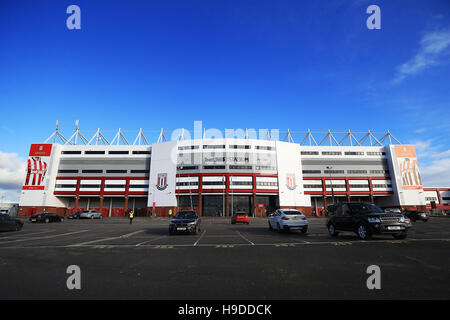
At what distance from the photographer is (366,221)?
9.74 metres

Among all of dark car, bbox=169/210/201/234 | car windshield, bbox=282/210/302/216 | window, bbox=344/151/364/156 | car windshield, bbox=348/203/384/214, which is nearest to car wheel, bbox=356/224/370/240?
car windshield, bbox=348/203/384/214

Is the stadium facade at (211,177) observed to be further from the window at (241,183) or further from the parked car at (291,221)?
the parked car at (291,221)

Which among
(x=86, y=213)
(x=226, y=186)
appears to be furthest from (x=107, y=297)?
(x=226, y=186)

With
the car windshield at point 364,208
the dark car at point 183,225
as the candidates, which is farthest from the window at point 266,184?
the car windshield at point 364,208

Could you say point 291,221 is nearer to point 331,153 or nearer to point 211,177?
point 211,177

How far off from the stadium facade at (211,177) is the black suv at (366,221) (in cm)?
4272

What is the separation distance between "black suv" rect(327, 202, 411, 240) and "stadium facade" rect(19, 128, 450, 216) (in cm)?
4272

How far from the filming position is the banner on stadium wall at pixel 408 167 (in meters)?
59.6

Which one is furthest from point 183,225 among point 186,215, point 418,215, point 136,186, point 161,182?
point 136,186

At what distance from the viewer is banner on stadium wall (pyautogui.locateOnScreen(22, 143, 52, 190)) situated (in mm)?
55438

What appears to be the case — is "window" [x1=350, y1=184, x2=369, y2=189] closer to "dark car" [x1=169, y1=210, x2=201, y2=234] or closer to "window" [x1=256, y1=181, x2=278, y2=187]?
"window" [x1=256, y1=181, x2=278, y2=187]

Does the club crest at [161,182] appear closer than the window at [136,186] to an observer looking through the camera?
Yes
